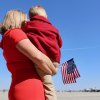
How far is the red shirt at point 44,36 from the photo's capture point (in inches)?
138

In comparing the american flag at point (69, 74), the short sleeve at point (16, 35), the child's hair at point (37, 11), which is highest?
the american flag at point (69, 74)

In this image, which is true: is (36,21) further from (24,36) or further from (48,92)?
(48,92)

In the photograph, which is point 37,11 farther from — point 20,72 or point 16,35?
point 20,72

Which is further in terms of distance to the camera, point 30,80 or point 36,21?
point 36,21

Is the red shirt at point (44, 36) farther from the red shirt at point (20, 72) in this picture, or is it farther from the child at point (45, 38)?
the red shirt at point (20, 72)

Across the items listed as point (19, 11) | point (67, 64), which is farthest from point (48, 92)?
point (67, 64)

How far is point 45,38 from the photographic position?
3.54 m

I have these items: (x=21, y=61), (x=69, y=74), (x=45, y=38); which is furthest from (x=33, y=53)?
(x=69, y=74)

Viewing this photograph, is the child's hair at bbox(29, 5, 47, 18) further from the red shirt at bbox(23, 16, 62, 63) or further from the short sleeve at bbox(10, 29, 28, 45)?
the short sleeve at bbox(10, 29, 28, 45)

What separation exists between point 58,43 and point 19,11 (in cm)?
47

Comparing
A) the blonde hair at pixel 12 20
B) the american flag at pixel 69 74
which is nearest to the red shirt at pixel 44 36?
the blonde hair at pixel 12 20

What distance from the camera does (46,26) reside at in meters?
3.64

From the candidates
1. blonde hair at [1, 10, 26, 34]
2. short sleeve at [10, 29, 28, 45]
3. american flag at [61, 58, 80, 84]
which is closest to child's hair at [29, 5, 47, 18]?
blonde hair at [1, 10, 26, 34]

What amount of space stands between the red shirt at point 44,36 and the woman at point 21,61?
0.13 meters
